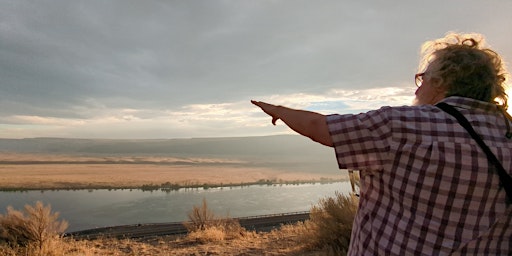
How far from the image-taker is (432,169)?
145cm

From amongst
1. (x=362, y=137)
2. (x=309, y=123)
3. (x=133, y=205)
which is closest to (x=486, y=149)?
(x=362, y=137)

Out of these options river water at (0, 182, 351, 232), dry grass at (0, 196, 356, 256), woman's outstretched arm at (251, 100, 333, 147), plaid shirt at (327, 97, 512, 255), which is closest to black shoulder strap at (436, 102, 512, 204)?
plaid shirt at (327, 97, 512, 255)

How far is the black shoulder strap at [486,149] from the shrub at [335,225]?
6.19 meters

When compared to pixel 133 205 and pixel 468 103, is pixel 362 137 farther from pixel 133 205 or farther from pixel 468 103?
pixel 133 205

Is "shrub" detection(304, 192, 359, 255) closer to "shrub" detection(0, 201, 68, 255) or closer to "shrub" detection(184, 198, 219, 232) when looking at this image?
"shrub" detection(0, 201, 68, 255)

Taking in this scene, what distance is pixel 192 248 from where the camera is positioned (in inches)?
397

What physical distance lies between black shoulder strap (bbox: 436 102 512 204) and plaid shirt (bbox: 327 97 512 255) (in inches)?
0.7

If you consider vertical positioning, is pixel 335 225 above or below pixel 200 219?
above

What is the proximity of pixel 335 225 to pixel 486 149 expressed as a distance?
6949mm

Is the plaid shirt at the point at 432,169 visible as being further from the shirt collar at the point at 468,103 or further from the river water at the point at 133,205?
the river water at the point at 133,205

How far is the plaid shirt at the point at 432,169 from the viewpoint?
1.44m

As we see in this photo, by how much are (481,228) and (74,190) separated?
53.1 m

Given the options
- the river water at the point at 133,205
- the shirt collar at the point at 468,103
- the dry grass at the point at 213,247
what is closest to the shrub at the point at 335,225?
the dry grass at the point at 213,247

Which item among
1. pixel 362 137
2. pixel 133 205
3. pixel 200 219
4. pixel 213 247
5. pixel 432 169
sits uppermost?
pixel 362 137
